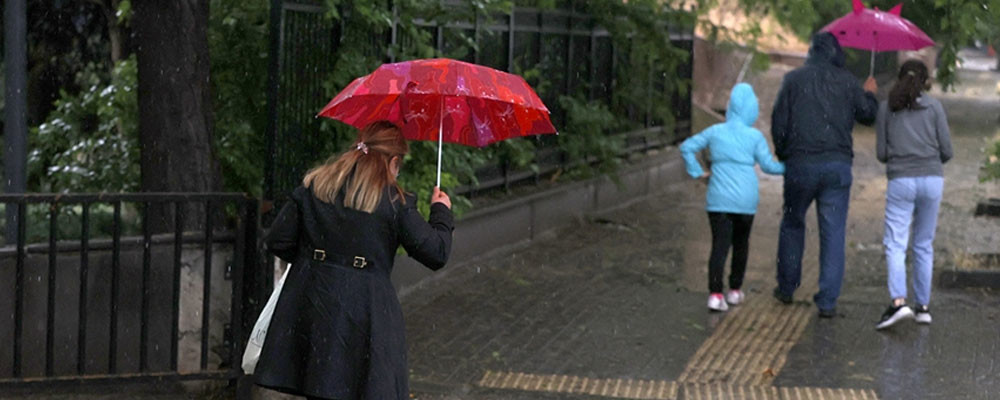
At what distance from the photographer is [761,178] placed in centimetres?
1916

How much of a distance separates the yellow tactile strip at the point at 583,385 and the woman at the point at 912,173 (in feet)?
7.07

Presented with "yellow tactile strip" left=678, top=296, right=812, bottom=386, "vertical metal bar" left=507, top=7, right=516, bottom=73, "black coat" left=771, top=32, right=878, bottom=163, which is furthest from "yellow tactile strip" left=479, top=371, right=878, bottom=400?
"vertical metal bar" left=507, top=7, right=516, bottom=73

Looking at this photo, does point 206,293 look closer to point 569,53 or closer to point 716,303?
point 716,303

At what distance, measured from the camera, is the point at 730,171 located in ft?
31.6

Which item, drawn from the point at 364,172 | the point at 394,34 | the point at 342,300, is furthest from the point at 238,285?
the point at 394,34

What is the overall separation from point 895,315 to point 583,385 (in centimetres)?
248

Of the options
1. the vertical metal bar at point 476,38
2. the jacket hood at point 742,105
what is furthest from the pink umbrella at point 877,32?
the vertical metal bar at point 476,38

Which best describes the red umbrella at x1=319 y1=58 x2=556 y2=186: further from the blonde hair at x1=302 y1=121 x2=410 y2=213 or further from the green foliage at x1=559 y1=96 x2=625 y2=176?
the green foliage at x1=559 y1=96 x2=625 y2=176

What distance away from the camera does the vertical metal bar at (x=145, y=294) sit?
6.41 m

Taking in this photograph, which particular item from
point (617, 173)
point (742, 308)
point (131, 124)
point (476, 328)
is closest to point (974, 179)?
point (617, 173)

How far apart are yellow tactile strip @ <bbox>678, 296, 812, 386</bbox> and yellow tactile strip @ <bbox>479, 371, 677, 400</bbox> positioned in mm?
261

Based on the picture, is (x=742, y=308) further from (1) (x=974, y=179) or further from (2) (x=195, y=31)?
(1) (x=974, y=179)

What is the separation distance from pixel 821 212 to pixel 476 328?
7.94 ft

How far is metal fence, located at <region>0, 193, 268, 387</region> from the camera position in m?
6.26
